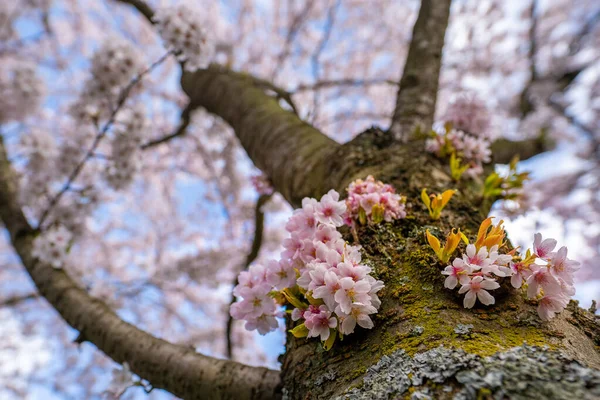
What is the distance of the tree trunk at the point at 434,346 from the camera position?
2.22ft

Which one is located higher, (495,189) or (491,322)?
(495,189)

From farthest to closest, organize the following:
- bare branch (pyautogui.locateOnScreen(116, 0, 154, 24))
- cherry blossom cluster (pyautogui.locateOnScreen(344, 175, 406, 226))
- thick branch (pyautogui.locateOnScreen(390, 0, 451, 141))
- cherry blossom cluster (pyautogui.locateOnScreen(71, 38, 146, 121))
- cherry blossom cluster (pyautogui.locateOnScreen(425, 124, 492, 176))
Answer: bare branch (pyautogui.locateOnScreen(116, 0, 154, 24)), cherry blossom cluster (pyautogui.locateOnScreen(71, 38, 146, 121)), thick branch (pyautogui.locateOnScreen(390, 0, 451, 141)), cherry blossom cluster (pyautogui.locateOnScreen(425, 124, 492, 176)), cherry blossom cluster (pyautogui.locateOnScreen(344, 175, 406, 226))

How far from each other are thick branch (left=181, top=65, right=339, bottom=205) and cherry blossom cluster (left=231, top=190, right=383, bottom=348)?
567 mm

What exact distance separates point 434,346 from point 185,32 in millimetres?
2184

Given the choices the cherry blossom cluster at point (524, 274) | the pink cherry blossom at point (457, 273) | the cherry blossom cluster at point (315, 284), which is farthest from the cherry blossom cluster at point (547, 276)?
the cherry blossom cluster at point (315, 284)

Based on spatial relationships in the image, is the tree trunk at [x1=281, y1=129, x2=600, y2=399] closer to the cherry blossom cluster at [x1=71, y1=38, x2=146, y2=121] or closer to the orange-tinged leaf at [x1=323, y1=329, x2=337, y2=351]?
the orange-tinged leaf at [x1=323, y1=329, x2=337, y2=351]

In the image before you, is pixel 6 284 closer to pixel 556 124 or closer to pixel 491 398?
pixel 491 398

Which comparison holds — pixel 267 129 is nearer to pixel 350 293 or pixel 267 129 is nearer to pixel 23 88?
pixel 350 293

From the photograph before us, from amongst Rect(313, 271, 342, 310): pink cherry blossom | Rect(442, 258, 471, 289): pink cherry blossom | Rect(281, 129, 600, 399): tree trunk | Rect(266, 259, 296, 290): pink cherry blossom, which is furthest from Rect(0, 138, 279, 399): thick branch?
Result: Rect(442, 258, 471, 289): pink cherry blossom

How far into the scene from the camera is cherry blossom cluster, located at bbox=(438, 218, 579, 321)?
0.88 metres

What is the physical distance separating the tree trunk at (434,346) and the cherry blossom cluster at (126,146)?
230 cm

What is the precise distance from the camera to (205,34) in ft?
7.62

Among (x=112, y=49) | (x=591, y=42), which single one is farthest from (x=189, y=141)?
(x=591, y=42)

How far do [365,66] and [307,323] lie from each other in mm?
7763
